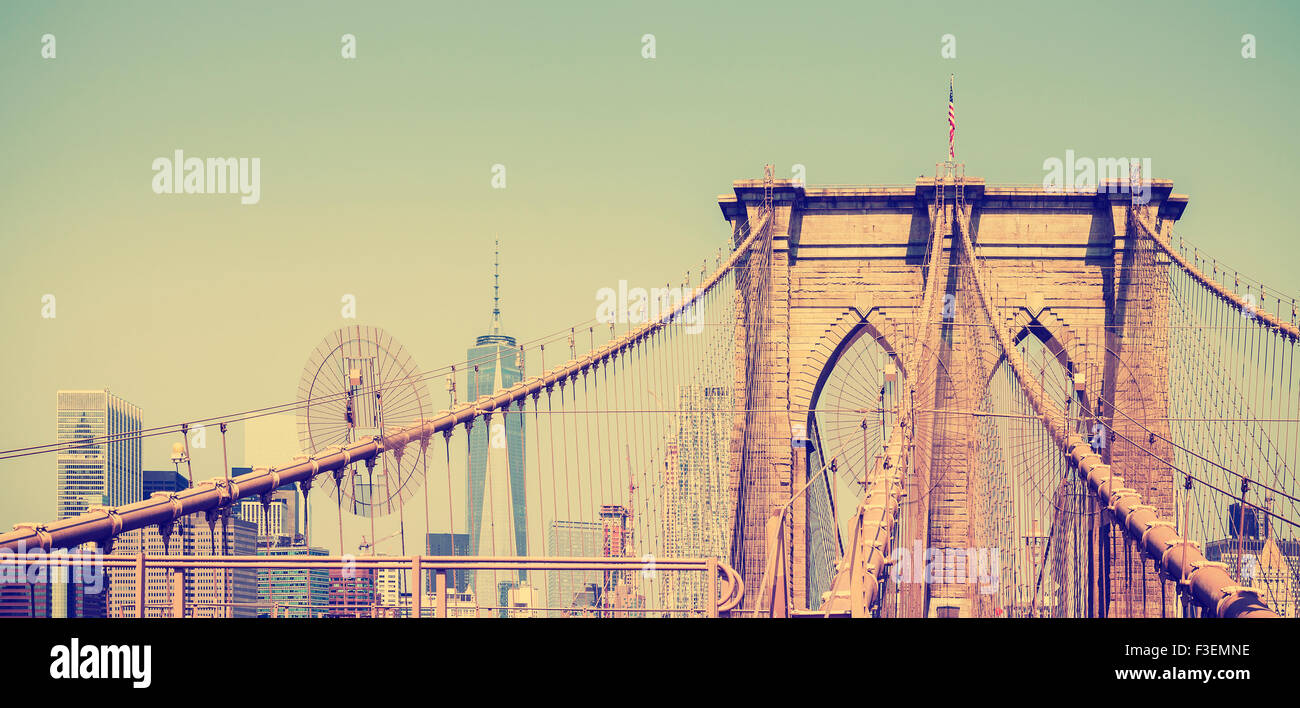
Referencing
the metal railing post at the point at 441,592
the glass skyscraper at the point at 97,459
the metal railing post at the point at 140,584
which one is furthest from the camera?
the glass skyscraper at the point at 97,459

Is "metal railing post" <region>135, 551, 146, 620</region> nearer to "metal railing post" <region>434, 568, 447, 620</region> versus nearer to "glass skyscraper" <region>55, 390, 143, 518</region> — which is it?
"metal railing post" <region>434, 568, 447, 620</region>

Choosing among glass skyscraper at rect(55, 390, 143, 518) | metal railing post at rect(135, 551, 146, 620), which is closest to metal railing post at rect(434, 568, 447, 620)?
metal railing post at rect(135, 551, 146, 620)

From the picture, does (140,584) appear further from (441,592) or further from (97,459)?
(97,459)

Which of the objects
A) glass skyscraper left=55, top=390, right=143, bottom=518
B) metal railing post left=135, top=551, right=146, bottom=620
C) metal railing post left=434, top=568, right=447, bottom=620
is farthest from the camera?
glass skyscraper left=55, top=390, right=143, bottom=518

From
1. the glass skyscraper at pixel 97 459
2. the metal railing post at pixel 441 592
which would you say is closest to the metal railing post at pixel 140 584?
the metal railing post at pixel 441 592

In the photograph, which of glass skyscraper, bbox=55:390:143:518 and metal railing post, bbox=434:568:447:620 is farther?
glass skyscraper, bbox=55:390:143:518

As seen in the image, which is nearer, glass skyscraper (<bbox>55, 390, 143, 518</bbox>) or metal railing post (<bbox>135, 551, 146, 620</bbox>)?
metal railing post (<bbox>135, 551, 146, 620</bbox>)

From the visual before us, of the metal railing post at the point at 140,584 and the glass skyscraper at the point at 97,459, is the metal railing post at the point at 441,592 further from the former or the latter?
the glass skyscraper at the point at 97,459

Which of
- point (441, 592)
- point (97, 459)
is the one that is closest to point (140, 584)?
point (441, 592)

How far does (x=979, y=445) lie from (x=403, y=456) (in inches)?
980

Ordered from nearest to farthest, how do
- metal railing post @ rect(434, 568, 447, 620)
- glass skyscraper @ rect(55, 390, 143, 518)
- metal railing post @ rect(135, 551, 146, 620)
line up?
metal railing post @ rect(135, 551, 146, 620), metal railing post @ rect(434, 568, 447, 620), glass skyscraper @ rect(55, 390, 143, 518)

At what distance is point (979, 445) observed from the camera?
49438 mm
